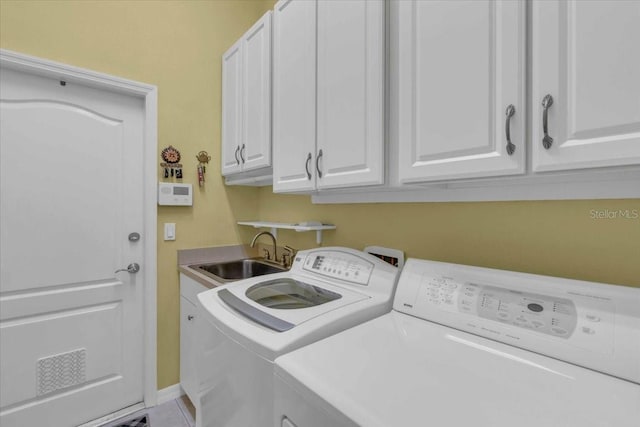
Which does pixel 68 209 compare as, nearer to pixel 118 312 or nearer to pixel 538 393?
pixel 118 312

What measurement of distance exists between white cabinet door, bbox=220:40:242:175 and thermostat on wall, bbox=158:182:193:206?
0.32 metres

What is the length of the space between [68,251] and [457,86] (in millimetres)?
2227

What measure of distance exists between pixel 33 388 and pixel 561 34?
2.82 meters

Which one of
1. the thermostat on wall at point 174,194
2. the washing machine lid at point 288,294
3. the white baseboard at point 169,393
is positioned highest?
the thermostat on wall at point 174,194

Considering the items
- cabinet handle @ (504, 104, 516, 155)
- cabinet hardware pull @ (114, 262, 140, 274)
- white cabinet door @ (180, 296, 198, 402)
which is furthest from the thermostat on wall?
cabinet handle @ (504, 104, 516, 155)

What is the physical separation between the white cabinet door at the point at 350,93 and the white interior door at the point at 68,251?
4.71 feet

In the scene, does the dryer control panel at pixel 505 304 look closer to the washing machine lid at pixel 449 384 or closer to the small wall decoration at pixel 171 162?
the washing machine lid at pixel 449 384

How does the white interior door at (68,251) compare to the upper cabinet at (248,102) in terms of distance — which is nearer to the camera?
the white interior door at (68,251)

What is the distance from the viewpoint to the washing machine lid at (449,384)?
0.57 meters

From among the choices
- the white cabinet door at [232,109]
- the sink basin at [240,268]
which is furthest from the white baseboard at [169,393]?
the white cabinet door at [232,109]

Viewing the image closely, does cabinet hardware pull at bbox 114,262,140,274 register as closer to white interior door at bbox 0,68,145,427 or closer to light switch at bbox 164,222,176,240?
white interior door at bbox 0,68,145,427

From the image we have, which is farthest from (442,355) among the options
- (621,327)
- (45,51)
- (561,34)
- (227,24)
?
(227,24)

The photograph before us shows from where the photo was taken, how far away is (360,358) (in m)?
0.78

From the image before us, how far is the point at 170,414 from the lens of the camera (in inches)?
76.3
